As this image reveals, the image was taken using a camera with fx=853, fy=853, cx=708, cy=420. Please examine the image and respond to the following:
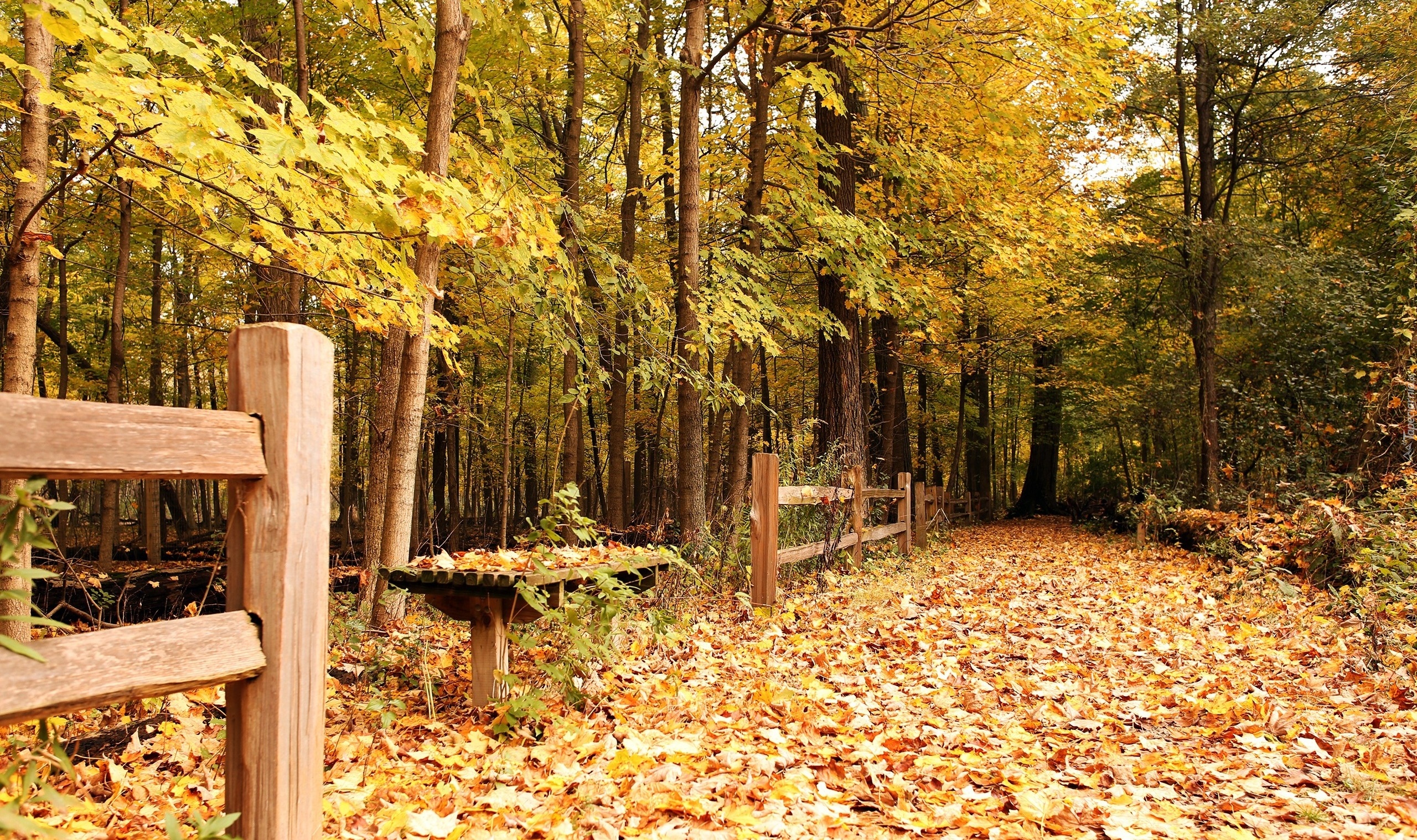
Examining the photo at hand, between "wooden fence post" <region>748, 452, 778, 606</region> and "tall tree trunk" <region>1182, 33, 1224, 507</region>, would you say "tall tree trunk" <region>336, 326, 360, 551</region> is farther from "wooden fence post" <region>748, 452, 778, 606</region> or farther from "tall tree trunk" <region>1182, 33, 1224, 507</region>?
"tall tree trunk" <region>1182, 33, 1224, 507</region>

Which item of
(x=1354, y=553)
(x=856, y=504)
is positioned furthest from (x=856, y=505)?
(x=1354, y=553)

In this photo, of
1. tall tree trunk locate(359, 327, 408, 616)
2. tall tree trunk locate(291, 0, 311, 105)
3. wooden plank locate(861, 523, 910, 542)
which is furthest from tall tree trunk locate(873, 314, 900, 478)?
tall tree trunk locate(291, 0, 311, 105)

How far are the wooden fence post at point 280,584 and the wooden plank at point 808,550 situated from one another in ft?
17.6

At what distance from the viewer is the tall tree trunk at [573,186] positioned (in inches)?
354

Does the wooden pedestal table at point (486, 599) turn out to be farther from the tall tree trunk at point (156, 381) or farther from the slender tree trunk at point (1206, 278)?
the slender tree trunk at point (1206, 278)

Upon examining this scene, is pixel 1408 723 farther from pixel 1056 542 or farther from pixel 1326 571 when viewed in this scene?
pixel 1056 542

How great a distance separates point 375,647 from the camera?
5234mm

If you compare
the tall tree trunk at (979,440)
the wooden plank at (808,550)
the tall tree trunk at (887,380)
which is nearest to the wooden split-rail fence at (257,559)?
the wooden plank at (808,550)

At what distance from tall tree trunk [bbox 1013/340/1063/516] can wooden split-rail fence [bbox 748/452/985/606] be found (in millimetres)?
9621

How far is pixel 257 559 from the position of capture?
2025 millimetres

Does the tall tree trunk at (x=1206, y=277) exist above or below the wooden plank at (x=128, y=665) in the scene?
above

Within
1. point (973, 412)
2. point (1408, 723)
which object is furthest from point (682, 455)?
point (973, 412)

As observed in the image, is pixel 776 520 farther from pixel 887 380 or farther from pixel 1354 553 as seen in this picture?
pixel 887 380

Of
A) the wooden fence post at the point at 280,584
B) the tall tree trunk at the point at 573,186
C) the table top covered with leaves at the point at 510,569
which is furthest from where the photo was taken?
the tall tree trunk at the point at 573,186
